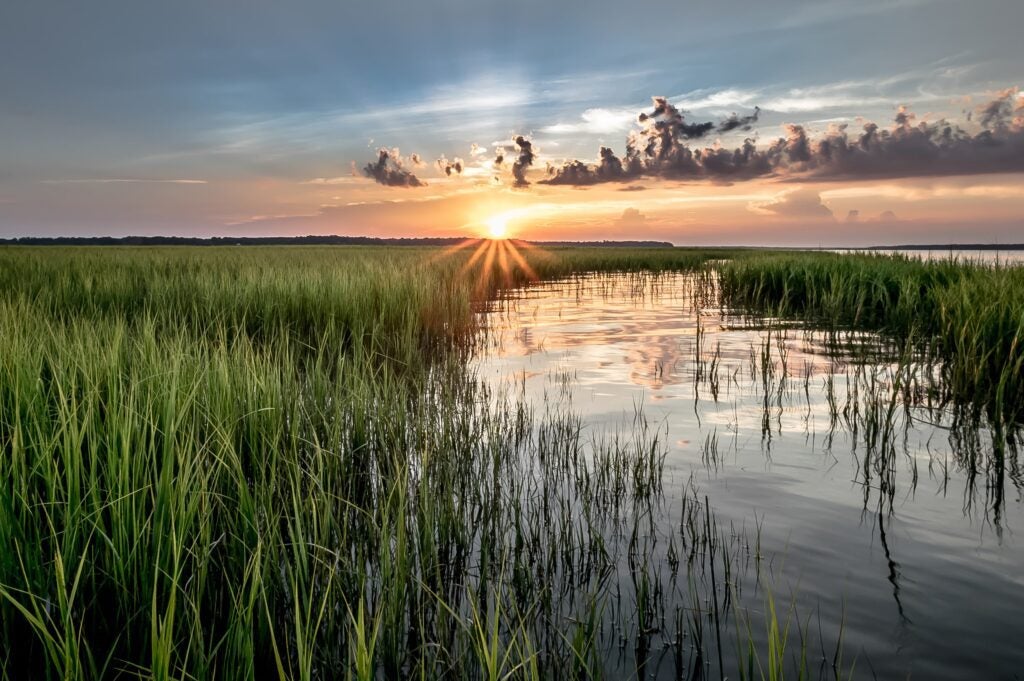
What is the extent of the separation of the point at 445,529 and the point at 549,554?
69cm

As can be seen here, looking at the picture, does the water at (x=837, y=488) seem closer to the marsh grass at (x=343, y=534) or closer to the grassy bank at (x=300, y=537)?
the marsh grass at (x=343, y=534)

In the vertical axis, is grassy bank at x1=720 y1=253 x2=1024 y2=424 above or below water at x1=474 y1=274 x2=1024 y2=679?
above

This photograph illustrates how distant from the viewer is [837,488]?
543 centimetres

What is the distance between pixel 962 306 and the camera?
948 centimetres

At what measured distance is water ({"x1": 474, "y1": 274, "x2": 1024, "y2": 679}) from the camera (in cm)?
350

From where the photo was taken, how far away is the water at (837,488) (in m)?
3.50

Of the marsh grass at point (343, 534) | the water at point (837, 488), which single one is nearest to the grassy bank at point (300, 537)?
the marsh grass at point (343, 534)

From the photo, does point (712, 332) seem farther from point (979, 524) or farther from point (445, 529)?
point (445, 529)

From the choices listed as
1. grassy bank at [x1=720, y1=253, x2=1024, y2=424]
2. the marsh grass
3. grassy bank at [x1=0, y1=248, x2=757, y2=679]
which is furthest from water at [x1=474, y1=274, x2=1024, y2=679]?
grassy bank at [x1=720, y1=253, x2=1024, y2=424]

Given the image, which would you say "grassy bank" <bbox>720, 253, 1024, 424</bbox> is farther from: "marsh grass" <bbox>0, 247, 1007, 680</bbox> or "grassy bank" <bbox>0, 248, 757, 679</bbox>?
"grassy bank" <bbox>0, 248, 757, 679</bbox>

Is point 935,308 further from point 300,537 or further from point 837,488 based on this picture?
point 300,537

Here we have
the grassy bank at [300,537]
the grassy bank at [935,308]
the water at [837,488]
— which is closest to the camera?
the grassy bank at [300,537]

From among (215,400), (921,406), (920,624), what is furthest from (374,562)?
(921,406)

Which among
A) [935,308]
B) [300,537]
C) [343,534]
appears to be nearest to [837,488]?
[343,534]
